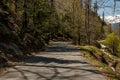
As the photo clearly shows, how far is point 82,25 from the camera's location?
56.6m

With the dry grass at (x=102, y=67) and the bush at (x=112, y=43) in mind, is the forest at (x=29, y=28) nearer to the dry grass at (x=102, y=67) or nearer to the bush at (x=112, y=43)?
the dry grass at (x=102, y=67)

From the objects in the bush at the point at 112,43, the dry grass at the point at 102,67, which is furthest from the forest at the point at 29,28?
the bush at the point at 112,43

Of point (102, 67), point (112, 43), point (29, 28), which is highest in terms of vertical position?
point (29, 28)

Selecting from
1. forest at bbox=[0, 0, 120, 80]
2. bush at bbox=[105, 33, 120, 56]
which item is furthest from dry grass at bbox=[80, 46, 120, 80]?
bush at bbox=[105, 33, 120, 56]

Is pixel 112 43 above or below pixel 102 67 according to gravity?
below

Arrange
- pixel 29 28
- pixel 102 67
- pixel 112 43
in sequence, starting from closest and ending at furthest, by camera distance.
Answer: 1. pixel 102 67
2. pixel 29 28
3. pixel 112 43

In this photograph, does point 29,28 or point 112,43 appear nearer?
point 29,28

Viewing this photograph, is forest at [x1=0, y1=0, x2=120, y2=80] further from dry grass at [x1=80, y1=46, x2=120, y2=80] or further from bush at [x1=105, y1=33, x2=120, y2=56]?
bush at [x1=105, y1=33, x2=120, y2=56]

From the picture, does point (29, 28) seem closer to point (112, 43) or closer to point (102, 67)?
point (102, 67)

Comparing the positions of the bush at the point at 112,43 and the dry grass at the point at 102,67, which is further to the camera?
the bush at the point at 112,43

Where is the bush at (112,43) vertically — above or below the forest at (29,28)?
below

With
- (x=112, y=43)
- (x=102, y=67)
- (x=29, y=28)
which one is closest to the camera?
(x=102, y=67)

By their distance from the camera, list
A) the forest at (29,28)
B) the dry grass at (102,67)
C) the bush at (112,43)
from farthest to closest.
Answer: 1. the bush at (112,43)
2. the forest at (29,28)
3. the dry grass at (102,67)

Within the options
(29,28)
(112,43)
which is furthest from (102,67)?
(112,43)
